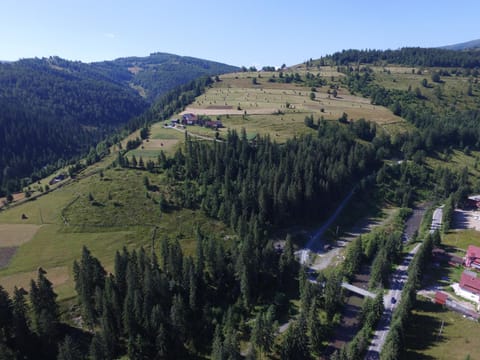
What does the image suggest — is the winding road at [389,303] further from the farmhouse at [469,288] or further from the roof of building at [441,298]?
the farmhouse at [469,288]

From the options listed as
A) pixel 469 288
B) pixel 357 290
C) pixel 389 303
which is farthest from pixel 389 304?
pixel 469 288

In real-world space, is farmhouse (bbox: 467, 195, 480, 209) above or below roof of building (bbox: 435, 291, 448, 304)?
above

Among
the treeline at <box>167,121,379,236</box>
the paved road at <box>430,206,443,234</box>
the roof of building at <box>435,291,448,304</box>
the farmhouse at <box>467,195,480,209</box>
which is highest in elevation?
the treeline at <box>167,121,379,236</box>

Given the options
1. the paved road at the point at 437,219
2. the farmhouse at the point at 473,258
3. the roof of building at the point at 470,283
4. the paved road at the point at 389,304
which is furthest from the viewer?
the paved road at the point at 437,219

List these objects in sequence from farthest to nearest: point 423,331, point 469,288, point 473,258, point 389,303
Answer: point 473,258 → point 389,303 → point 469,288 → point 423,331

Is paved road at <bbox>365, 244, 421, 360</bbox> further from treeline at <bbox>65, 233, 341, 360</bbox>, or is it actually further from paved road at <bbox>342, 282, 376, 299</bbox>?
treeline at <bbox>65, 233, 341, 360</bbox>

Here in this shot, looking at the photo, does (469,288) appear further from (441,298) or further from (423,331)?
(423,331)

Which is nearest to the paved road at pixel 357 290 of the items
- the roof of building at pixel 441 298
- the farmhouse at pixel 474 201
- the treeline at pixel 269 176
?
the roof of building at pixel 441 298

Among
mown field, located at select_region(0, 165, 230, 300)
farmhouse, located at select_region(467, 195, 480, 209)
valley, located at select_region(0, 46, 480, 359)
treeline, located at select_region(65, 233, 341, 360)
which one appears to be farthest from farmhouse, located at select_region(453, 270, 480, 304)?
mown field, located at select_region(0, 165, 230, 300)

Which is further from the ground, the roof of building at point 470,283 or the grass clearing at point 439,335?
the roof of building at point 470,283
